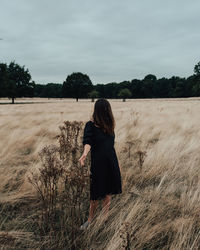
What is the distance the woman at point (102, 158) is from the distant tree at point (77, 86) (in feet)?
173

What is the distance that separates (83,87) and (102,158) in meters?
53.2

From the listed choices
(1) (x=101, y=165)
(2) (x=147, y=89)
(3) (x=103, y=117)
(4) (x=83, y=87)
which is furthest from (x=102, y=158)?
(2) (x=147, y=89)

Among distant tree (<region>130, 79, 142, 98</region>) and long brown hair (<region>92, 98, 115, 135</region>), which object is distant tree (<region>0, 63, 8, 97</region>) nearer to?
long brown hair (<region>92, 98, 115, 135</region>)

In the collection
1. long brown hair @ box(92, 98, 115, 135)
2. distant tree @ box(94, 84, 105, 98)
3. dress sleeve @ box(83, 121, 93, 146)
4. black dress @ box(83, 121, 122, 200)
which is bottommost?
black dress @ box(83, 121, 122, 200)

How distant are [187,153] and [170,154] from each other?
53 cm

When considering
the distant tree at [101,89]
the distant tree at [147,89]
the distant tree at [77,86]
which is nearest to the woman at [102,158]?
the distant tree at [77,86]

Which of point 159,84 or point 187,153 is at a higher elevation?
point 159,84

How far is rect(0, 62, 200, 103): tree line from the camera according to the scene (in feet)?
135

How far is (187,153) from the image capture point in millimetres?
4977

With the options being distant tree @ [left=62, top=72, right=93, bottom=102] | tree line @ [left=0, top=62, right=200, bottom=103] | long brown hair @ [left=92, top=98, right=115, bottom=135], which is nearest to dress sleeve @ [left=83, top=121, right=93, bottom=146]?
long brown hair @ [left=92, top=98, right=115, bottom=135]

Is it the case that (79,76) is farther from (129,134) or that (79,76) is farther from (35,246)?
(35,246)

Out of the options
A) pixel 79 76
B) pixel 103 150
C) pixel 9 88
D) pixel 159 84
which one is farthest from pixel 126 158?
pixel 159 84

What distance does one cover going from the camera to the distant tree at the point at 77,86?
5469cm

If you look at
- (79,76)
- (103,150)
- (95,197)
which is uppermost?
(79,76)
